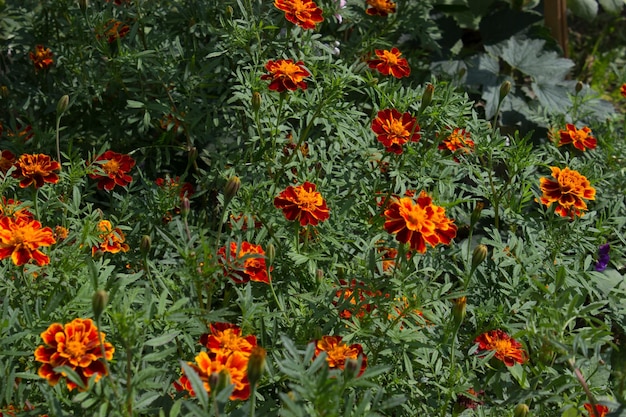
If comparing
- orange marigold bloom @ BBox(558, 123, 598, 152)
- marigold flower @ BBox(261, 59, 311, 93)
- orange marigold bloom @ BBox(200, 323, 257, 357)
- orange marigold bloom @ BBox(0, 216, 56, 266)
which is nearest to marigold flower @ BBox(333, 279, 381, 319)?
orange marigold bloom @ BBox(200, 323, 257, 357)

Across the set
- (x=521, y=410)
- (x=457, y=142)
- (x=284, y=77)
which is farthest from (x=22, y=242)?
(x=457, y=142)

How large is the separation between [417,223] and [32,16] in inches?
63.3

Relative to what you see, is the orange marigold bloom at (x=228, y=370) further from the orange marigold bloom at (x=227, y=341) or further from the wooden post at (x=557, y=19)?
the wooden post at (x=557, y=19)

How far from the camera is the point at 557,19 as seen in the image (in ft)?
10.2

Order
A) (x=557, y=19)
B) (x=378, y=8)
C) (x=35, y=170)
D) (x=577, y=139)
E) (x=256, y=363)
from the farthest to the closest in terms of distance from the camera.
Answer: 1. (x=557, y=19)
2. (x=378, y=8)
3. (x=577, y=139)
4. (x=35, y=170)
5. (x=256, y=363)

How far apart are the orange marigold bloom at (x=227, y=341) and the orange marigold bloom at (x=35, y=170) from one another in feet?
1.66

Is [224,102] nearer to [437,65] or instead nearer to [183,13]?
[183,13]

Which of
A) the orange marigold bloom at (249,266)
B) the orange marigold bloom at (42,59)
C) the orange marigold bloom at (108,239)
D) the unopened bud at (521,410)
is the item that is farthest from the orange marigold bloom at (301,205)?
the orange marigold bloom at (42,59)

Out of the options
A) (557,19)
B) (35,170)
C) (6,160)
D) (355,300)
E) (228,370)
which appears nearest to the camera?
(228,370)

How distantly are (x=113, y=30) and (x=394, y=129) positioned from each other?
844 millimetres

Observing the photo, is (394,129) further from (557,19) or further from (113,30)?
(557,19)

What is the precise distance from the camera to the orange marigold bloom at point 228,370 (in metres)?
1.10

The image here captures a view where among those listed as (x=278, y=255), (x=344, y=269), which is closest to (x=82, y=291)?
(x=278, y=255)

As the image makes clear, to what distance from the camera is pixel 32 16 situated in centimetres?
231
